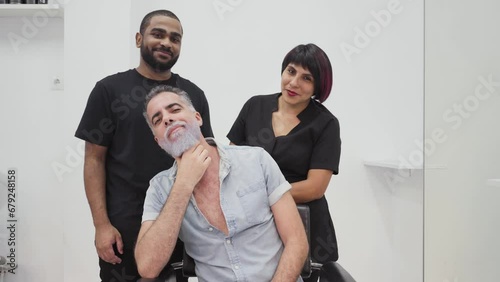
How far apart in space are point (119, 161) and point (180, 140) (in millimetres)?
423

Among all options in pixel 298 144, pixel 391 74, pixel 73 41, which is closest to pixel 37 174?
pixel 73 41

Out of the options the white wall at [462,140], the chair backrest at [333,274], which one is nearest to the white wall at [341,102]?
the chair backrest at [333,274]

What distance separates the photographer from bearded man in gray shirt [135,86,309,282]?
1.44 metres

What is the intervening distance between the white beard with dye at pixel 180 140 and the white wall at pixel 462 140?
75 centimetres

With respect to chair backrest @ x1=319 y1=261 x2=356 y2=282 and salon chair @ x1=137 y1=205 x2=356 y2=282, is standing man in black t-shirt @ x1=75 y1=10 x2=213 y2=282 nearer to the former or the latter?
salon chair @ x1=137 y1=205 x2=356 y2=282

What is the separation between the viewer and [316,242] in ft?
6.01

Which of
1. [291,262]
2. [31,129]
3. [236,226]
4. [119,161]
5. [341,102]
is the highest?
[341,102]

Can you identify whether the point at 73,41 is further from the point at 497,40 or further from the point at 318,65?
the point at 497,40

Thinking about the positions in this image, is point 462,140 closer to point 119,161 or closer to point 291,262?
point 291,262

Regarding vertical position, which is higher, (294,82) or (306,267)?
(294,82)

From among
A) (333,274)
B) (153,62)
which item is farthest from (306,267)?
(153,62)

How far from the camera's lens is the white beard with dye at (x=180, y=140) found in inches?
58.6

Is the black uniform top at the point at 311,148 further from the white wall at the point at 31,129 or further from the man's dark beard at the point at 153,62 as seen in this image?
the white wall at the point at 31,129

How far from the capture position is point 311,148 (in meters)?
1.82
